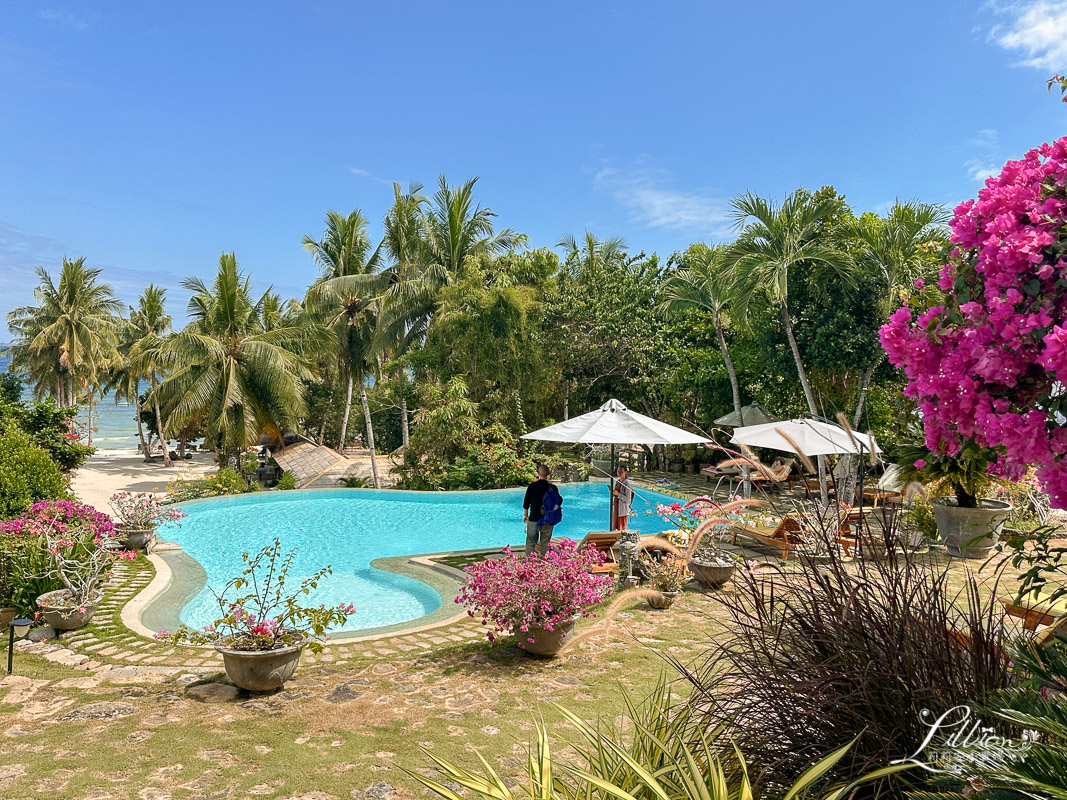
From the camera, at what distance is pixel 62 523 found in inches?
320

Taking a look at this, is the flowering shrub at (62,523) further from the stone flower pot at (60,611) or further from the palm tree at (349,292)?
the palm tree at (349,292)

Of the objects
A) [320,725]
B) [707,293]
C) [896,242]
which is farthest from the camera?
[707,293]

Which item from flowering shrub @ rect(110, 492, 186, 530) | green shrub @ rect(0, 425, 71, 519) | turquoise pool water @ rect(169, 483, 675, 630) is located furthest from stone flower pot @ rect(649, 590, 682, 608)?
green shrub @ rect(0, 425, 71, 519)

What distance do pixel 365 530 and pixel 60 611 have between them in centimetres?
843

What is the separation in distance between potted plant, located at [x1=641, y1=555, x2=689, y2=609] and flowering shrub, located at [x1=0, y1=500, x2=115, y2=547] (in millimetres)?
6328

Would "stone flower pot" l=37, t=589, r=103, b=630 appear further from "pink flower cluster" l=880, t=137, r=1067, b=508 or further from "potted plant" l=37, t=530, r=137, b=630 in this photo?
"pink flower cluster" l=880, t=137, r=1067, b=508

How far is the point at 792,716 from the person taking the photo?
7.57 feet

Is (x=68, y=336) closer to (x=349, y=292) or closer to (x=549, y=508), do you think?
(x=349, y=292)

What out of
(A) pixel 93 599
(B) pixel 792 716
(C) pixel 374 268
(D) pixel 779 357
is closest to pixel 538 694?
(B) pixel 792 716

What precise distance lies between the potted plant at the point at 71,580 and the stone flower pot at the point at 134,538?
9.74 feet

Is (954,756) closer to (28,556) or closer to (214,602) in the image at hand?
(28,556)

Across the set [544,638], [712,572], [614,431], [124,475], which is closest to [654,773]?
[544,638]

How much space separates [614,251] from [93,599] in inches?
890

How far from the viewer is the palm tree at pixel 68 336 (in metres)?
29.8
